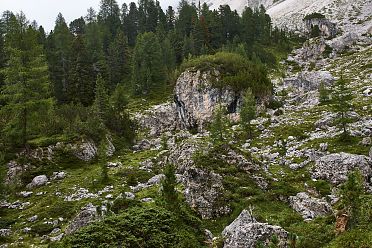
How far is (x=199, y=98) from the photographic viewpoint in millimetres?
73812

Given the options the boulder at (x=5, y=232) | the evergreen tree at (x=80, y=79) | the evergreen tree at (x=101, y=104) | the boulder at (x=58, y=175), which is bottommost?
the boulder at (x=5, y=232)

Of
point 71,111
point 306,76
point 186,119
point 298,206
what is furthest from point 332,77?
point 298,206

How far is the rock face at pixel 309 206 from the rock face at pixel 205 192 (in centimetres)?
498

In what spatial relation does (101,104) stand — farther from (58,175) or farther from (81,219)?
(81,219)

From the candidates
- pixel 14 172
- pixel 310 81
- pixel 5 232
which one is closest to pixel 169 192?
pixel 5 232

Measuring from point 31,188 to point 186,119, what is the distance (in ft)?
123

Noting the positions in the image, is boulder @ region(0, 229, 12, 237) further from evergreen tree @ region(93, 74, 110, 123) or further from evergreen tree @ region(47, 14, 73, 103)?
evergreen tree @ region(47, 14, 73, 103)

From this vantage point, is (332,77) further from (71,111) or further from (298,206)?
(298,206)

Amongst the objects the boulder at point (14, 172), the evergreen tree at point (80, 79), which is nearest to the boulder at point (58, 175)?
the boulder at point (14, 172)

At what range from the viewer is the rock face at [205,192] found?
2844 cm

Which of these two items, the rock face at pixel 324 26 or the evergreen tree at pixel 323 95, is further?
→ the rock face at pixel 324 26

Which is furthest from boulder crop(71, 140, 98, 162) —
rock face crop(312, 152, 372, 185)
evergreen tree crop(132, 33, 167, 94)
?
evergreen tree crop(132, 33, 167, 94)

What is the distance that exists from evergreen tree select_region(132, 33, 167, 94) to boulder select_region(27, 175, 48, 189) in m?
51.1

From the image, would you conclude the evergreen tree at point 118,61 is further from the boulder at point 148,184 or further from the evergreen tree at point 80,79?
A: the boulder at point 148,184
